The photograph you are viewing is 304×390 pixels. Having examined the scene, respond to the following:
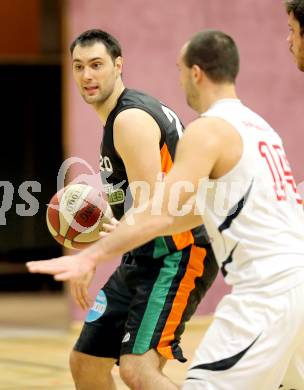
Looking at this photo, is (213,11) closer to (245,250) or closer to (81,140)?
(81,140)

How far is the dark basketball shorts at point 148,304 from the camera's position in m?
4.20

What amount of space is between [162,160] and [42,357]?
327 centimetres

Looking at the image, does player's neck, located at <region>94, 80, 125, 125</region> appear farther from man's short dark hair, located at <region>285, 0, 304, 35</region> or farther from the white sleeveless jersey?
the white sleeveless jersey

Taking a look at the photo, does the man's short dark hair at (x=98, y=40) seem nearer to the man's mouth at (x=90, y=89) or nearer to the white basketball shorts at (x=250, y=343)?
the man's mouth at (x=90, y=89)

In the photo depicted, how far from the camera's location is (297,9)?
4.12 metres

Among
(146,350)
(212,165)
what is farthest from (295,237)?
(146,350)

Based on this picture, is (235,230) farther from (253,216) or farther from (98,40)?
(98,40)

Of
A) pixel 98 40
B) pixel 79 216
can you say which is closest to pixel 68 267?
pixel 79 216

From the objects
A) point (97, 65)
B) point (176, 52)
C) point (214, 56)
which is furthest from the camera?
point (176, 52)

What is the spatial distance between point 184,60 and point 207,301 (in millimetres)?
5503

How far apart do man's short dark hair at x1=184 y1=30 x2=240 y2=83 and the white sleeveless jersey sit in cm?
13

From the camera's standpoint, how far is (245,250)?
3.33 m

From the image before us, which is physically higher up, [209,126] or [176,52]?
[176,52]

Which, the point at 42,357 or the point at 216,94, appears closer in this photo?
the point at 216,94
